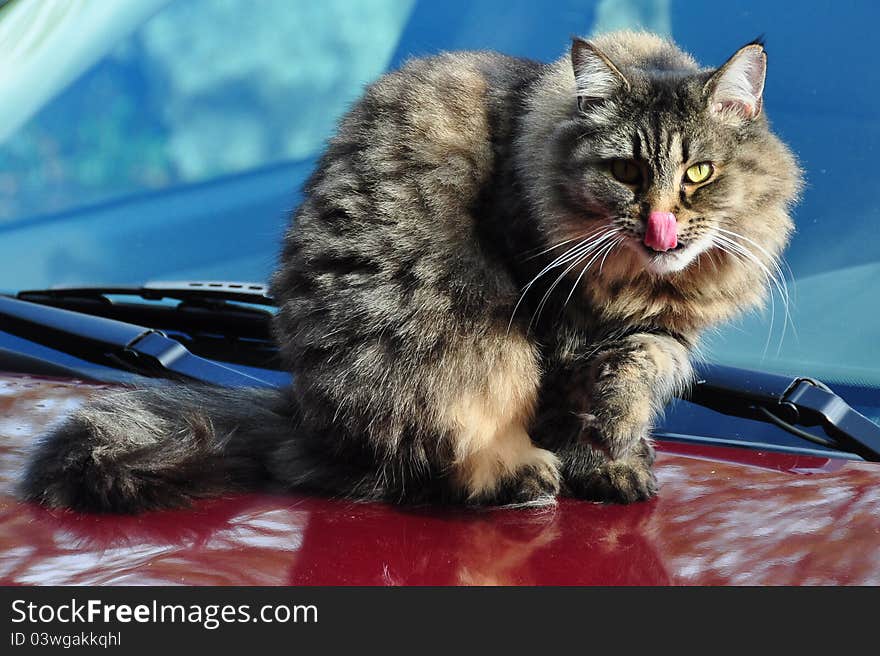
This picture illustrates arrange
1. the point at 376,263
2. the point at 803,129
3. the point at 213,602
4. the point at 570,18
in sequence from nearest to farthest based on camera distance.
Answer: the point at 213,602, the point at 376,263, the point at 803,129, the point at 570,18

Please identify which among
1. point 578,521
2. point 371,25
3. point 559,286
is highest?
point 371,25

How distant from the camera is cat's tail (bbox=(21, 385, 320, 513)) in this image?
5.86 feet

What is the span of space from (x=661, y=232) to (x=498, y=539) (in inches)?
27.9

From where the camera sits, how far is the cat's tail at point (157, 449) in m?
1.79

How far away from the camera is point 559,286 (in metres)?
2.14

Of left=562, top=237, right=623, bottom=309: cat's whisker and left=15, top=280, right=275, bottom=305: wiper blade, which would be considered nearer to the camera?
left=562, top=237, right=623, bottom=309: cat's whisker

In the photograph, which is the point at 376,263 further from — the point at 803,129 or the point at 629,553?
the point at 803,129

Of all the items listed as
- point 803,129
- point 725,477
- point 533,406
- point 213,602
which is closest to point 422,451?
point 533,406

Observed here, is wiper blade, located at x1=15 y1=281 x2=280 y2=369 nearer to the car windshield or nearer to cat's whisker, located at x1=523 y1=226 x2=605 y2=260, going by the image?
the car windshield

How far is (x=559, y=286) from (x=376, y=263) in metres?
0.40

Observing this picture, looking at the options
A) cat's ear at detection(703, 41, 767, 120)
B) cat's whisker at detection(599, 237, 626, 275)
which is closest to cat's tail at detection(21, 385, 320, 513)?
cat's whisker at detection(599, 237, 626, 275)

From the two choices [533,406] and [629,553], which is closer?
[629,553]

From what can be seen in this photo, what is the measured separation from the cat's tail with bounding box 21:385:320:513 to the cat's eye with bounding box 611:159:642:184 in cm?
87

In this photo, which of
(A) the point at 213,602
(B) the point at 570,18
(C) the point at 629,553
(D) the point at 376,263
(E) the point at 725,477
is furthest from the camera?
(B) the point at 570,18
